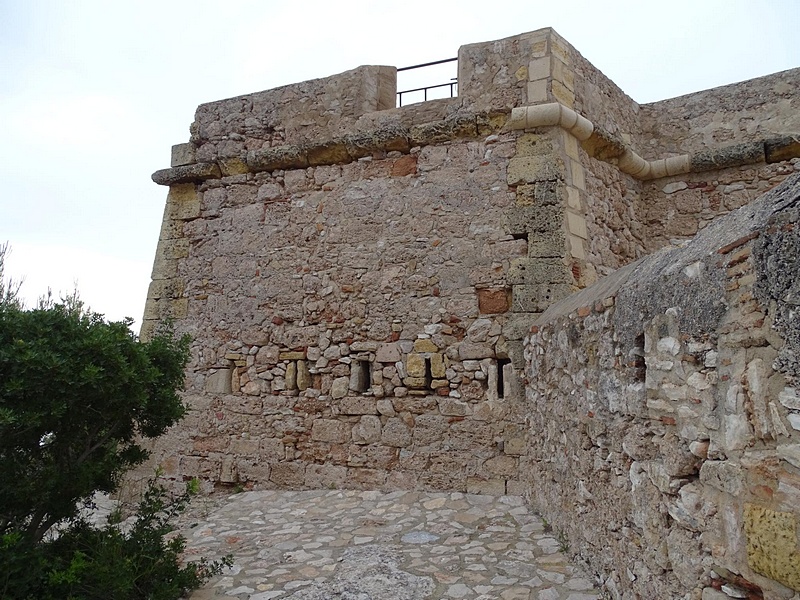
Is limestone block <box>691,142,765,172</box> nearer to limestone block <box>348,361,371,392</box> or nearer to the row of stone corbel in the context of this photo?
the row of stone corbel

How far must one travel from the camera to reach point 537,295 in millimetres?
4922

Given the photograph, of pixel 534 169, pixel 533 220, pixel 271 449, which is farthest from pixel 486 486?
pixel 534 169

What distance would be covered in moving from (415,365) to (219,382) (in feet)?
6.78

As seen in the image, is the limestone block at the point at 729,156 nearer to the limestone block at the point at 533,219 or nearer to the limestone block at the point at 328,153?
the limestone block at the point at 533,219

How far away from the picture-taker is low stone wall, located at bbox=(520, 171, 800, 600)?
162 cm

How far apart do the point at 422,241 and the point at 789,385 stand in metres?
3.95

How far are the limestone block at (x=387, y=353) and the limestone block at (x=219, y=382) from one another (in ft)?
5.29

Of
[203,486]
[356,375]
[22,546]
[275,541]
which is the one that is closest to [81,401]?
[22,546]

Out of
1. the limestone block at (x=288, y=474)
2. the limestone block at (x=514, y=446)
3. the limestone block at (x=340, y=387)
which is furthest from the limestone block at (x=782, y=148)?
the limestone block at (x=288, y=474)

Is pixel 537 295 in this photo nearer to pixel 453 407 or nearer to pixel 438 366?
pixel 438 366

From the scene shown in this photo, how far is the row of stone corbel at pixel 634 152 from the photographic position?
5.07m

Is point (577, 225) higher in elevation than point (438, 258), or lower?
higher

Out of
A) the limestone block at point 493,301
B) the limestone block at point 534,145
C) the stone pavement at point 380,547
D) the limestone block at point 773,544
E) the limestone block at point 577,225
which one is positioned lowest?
the stone pavement at point 380,547

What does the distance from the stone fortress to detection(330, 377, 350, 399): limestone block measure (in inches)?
1.1
